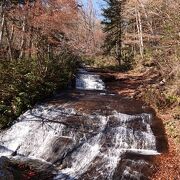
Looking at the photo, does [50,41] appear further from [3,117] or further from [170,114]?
[170,114]

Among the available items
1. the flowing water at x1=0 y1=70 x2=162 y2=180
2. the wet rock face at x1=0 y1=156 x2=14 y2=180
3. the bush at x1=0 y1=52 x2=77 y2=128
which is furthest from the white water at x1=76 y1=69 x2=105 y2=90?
the wet rock face at x1=0 y1=156 x2=14 y2=180

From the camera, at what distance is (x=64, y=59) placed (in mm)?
22531

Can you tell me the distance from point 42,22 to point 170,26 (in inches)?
338

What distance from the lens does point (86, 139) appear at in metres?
12.5

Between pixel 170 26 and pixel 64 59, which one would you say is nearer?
pixel 170 26

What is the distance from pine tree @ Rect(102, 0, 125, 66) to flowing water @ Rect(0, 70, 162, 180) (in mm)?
20042

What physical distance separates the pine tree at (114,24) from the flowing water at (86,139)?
2004cm

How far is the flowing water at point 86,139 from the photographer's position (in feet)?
35.7

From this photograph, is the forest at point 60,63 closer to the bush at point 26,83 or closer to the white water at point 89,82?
the bush at point 26,83

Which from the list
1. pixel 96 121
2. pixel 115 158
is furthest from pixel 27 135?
pixel 115 158

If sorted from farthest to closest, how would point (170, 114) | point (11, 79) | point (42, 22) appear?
1. point (42, 22)
2. point (11, 79)
3. point (170, 114)

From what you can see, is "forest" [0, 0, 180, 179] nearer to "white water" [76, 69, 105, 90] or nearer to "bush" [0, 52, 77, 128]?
"bush" [0, 52, 77, 128]

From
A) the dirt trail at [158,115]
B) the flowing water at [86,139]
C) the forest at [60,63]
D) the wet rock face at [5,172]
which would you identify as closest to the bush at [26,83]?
the forest at [60,63]

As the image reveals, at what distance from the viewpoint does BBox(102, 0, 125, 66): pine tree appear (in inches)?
1406
